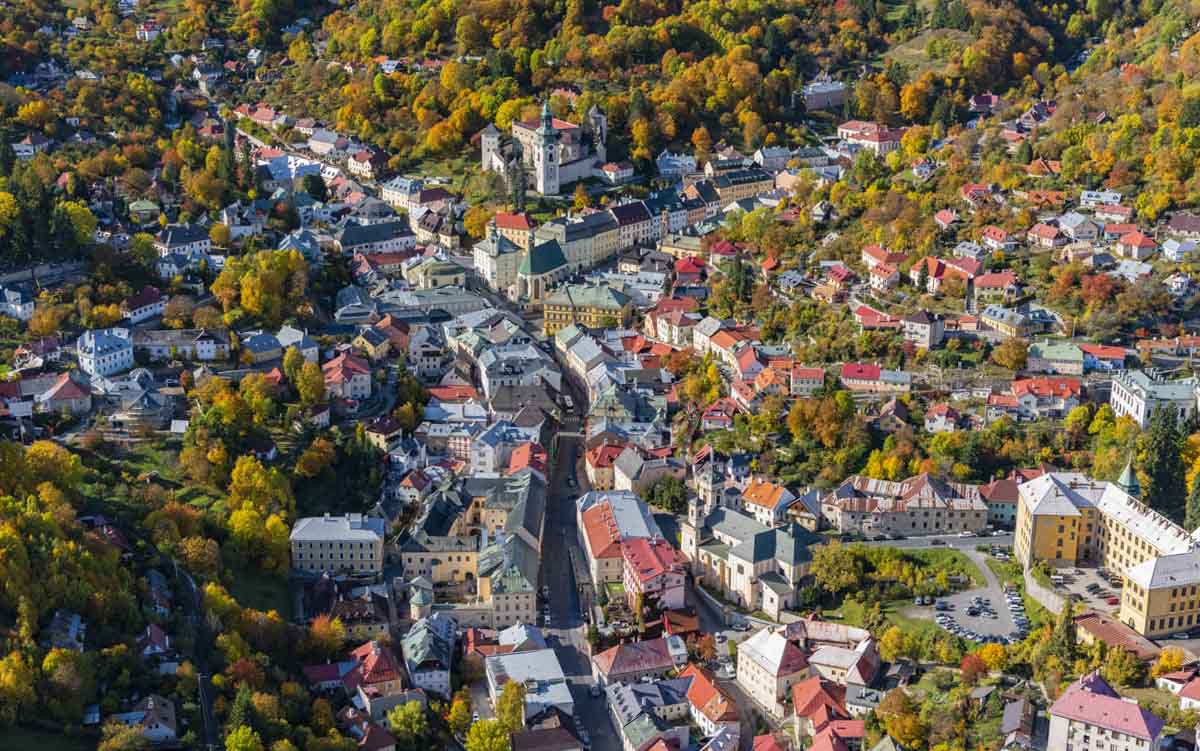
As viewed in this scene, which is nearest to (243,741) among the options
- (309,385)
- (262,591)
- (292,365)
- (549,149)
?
(262,591)

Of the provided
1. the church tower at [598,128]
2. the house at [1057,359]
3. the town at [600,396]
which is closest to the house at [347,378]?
the town at [600,396]

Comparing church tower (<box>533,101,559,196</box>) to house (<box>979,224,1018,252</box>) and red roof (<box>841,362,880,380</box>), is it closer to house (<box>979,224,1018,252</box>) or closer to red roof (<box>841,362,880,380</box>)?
house (<box>979,224,1018,252</box>)

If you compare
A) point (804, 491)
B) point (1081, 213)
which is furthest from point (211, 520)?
point (1081, 213)

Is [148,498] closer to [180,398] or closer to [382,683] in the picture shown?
[180,398]

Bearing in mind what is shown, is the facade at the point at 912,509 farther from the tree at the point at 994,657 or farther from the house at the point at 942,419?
the tree at the point at 994,657

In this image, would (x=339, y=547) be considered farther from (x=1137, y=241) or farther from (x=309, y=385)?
(x=1137, y=241)

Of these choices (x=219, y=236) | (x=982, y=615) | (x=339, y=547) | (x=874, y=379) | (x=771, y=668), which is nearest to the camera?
(x=771, y=668)

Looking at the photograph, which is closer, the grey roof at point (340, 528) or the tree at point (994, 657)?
the tree at point (994, 657)

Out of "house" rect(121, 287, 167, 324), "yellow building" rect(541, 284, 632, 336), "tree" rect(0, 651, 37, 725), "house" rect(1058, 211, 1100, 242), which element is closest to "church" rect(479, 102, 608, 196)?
"yellow building" rect(541, 284, 632, 336)
